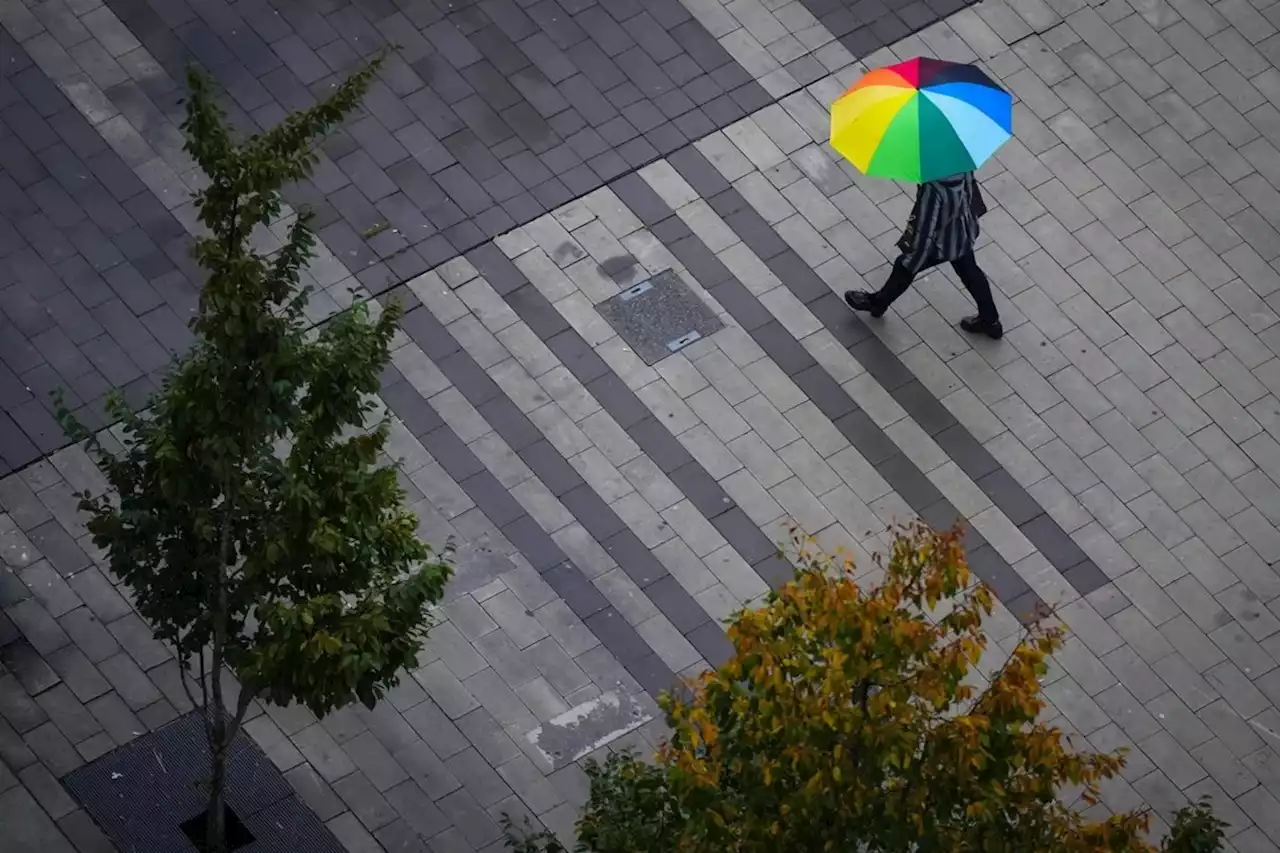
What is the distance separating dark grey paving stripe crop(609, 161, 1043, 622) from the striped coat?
84 cm

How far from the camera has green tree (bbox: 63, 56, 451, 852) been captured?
7730mm

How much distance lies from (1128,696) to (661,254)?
4.10m

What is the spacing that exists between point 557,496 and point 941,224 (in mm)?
2817

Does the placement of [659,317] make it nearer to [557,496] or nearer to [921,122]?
[557,496]

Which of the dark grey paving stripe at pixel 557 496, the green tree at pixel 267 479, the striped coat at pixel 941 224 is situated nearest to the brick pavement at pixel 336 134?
the dark grey paving stripe at pixel 557 496

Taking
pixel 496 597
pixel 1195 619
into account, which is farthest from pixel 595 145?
pixel 1195 619

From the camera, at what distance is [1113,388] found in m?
13.0

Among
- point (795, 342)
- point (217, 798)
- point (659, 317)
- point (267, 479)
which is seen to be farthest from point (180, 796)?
point (795, 342)

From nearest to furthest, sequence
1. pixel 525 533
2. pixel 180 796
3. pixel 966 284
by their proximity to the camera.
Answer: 1. pixel 180 796
2. pixel 525 533
3. pixel 966 284

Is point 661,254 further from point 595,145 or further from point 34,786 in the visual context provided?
point 34,786

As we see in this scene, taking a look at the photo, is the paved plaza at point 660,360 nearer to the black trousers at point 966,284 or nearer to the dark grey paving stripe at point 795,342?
the dark grey paving stripe at point 795,342

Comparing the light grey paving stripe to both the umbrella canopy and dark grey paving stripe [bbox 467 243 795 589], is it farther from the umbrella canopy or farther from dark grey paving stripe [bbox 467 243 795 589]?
the umbrella canopy

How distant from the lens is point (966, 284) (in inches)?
504

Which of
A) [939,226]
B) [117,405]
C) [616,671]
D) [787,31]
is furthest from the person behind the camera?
[787,31]
